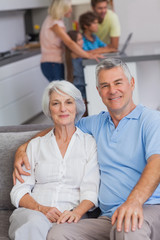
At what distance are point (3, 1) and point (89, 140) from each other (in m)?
3.91

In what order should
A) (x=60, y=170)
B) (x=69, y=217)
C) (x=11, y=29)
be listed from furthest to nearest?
1. (x=11, y=29)
2. (x=60, y=170)
3. (x=69, y=217)

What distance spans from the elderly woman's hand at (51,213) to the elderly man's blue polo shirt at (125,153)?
0.20 m

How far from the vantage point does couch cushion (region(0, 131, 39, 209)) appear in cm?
244

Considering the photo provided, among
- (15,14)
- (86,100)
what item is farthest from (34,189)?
(15,14)

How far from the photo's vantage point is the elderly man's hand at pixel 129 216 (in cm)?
176

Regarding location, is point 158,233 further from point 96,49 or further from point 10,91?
point 10,91

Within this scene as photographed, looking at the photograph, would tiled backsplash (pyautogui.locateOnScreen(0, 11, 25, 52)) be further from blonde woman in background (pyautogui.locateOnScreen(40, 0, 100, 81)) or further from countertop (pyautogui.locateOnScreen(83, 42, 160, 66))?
countertop (pyautogui.locateOnScreen(83, 42, 160, 66))

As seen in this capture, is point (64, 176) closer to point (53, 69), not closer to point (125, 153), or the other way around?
point (125, 153)

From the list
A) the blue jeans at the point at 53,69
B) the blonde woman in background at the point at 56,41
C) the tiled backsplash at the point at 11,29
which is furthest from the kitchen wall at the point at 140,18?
the tiled backsplash at the point at 11,29

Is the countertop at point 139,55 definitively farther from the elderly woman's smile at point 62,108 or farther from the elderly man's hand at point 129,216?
the elderly man's hand at point 129,216

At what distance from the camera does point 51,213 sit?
6.88 ft

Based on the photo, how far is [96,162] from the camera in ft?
7.23

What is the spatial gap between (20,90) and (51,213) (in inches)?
145

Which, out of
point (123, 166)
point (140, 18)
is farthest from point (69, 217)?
point (140, 18)
